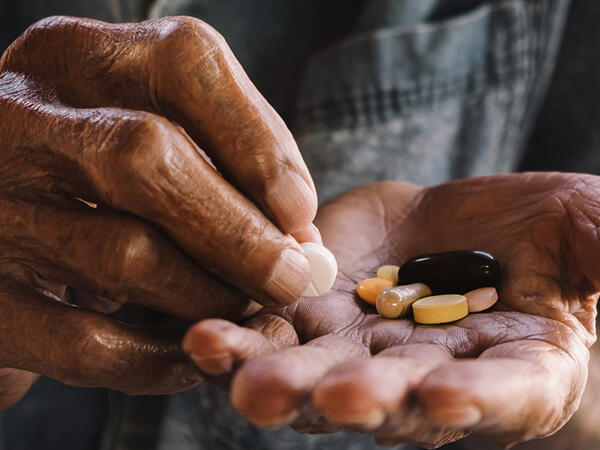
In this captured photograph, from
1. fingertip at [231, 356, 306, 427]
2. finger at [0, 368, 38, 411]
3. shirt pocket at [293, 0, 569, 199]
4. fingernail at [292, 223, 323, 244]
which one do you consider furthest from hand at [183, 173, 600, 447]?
finger at [0, 368, 38, 411]

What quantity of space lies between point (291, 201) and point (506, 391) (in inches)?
12.5

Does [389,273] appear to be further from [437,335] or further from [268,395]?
[268,395]

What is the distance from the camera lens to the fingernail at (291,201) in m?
0.70

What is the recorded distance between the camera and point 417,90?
1357 mm

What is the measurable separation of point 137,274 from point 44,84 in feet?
1.02

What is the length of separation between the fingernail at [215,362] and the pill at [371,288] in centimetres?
34

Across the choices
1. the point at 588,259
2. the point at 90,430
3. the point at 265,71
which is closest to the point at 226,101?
the point at 588,259

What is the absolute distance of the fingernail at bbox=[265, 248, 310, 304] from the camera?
692 mm

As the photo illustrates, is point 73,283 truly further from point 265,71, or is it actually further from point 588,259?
point 265,71

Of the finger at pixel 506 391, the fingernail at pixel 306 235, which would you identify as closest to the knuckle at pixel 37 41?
the fingernail at pixel 306 235

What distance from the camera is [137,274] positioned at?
67 cm

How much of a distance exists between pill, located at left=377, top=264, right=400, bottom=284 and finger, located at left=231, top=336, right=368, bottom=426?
404 millimetres

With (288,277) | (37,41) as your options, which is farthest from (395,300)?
(37,41)

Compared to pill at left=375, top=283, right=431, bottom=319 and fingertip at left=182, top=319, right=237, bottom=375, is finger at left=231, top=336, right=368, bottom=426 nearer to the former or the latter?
fingertip at left=182, top=319, right=237, bottom=375
